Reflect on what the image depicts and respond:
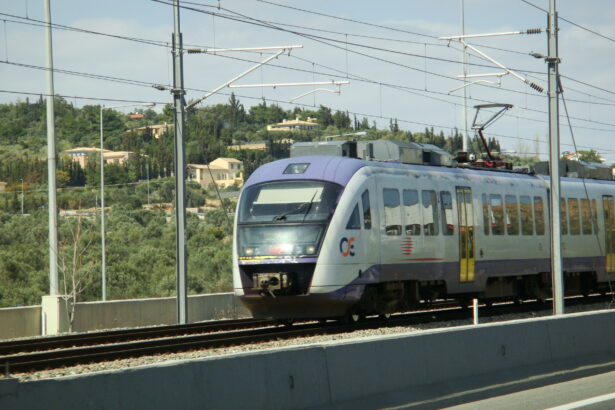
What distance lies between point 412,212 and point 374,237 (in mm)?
1818

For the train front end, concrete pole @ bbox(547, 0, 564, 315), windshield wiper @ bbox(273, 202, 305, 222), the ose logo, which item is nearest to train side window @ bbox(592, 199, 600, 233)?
concrete pole @ bbox(547, 0, 564, 315)

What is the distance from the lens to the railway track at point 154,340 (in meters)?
14.6

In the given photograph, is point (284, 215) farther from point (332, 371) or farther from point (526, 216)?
point (332, 371)

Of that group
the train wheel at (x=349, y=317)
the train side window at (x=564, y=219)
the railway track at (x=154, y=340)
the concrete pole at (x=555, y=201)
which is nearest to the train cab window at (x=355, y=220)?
the train wheel at (x=349, y=317)

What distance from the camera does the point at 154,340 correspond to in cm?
1767

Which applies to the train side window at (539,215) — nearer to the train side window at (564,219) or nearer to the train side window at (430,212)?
the train side window at (564,219)

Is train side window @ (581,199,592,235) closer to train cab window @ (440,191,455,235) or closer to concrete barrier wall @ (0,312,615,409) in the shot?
train cab window @ (440,191,455,235)

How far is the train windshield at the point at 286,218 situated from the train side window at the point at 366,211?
73 centimetres

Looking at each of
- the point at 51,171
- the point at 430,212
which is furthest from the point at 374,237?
the point at 51,171

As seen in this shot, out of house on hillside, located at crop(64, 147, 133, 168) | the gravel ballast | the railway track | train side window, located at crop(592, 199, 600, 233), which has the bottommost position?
the gravel ballast

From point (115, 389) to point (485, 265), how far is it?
17.7 metres

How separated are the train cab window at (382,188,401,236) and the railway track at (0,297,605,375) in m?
1.88

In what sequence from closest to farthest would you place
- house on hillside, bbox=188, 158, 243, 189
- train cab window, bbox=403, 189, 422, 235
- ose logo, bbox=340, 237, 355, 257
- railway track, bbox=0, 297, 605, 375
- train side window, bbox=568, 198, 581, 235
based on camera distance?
railway track, bbox=0, 297, 605, 375 → ose logo, bbox=340, 237, 355, 257 → train cab window, bbox=403, 189, 422, 235 → train side window, bbox=568, 198, 581, 235 → house on hillside, bbox=188, 158, 243, 189

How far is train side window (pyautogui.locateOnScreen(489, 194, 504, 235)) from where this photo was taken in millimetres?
24562
